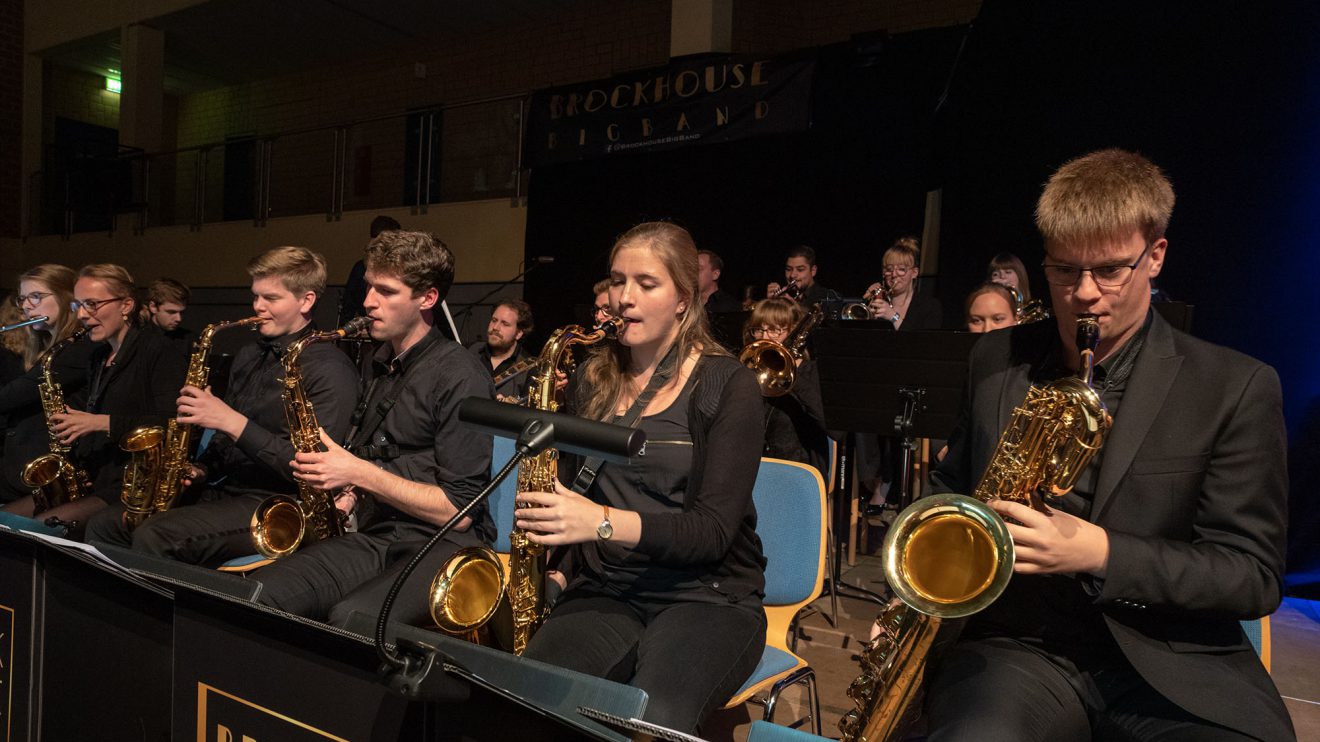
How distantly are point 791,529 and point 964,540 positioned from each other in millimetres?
924

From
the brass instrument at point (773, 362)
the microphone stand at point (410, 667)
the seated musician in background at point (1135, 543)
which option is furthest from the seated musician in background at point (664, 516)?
the brass instrument at point (773, 362)

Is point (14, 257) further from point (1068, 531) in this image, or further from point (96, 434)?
point (1068, 531)

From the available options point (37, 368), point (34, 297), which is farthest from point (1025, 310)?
point (34, 297)

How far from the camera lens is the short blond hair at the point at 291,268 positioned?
139 inches

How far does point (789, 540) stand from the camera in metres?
2.56

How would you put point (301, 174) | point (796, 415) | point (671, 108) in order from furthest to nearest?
point (301, 174) < point (671, 108) < point (796, 415)

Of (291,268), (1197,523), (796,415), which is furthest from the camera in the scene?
(796,415)

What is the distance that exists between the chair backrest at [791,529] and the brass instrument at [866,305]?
3.72 metres

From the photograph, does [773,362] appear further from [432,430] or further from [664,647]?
[664,647]

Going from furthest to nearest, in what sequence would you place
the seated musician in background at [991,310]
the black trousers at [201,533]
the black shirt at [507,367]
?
the black shirt at [507,367] → the seated musician in background at [991,310] → the black trousers at [201,533]

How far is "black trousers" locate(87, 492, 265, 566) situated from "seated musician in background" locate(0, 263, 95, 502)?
117cm

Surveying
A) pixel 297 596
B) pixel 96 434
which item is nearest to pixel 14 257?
pixel 96 434

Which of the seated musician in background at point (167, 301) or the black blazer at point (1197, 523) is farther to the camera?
the seated musician in background at point (167, 301)

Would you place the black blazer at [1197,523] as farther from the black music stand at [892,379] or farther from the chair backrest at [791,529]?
the black music stand at [892,379]
